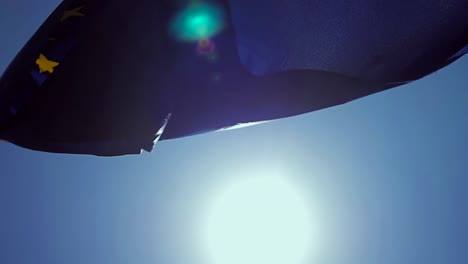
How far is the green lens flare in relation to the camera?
1.23m

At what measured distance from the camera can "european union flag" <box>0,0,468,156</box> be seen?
46.1 inches

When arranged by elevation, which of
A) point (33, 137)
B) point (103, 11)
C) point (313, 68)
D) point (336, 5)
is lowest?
point (33, 137)

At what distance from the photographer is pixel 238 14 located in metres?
1.26

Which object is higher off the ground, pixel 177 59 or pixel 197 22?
pixel 197 22

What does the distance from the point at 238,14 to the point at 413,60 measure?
0.40m

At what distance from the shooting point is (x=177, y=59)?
124cm

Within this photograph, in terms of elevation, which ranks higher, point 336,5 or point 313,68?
point 336,5

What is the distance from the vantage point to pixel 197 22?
50.1 inches

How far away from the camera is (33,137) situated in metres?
1.20

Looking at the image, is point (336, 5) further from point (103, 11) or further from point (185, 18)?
point (103, 11)

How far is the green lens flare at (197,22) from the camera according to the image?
1.23 meters

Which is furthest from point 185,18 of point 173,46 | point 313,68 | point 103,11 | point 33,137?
point 33,137

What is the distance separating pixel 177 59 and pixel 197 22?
0.10m

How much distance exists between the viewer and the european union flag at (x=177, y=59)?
3.84ft
